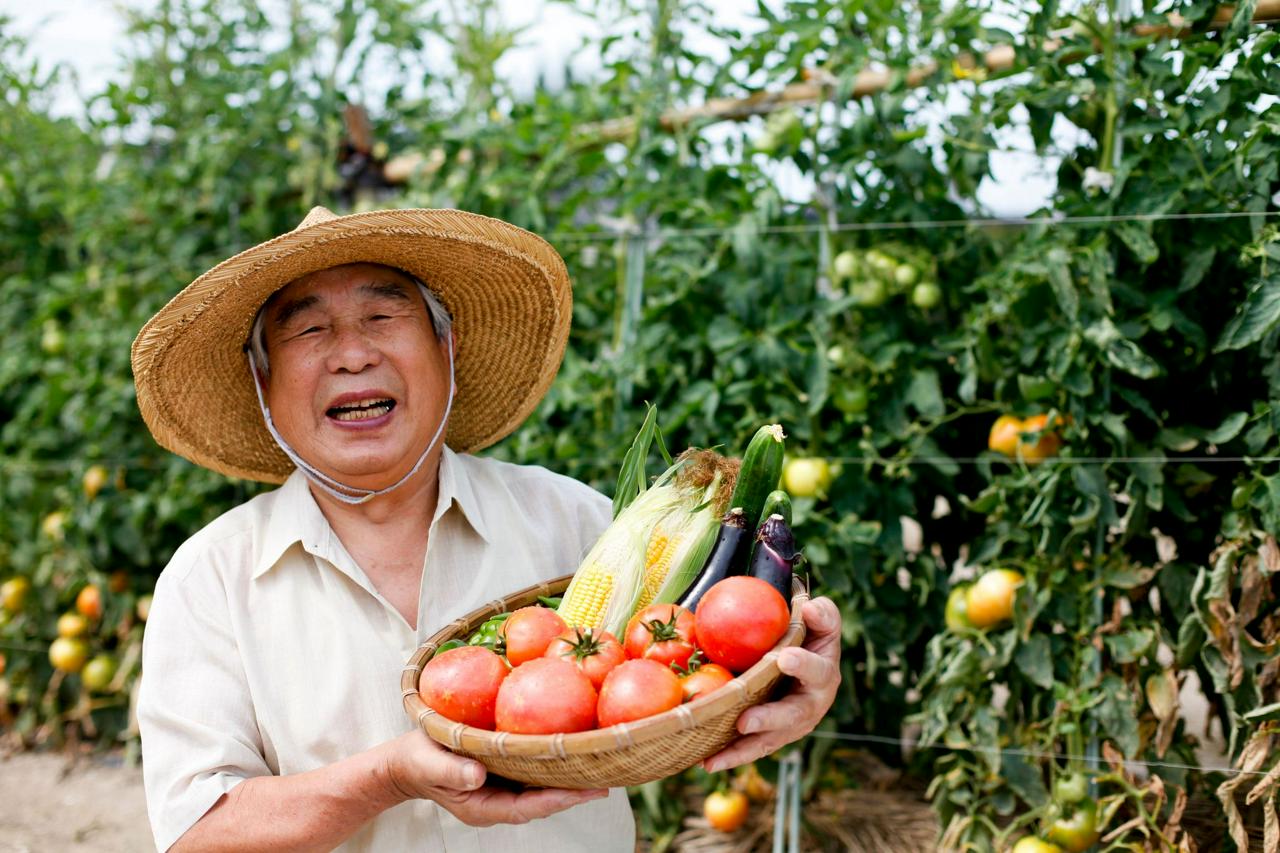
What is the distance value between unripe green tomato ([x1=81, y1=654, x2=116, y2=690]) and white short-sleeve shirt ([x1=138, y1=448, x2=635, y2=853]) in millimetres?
2397

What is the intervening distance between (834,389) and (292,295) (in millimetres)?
1386

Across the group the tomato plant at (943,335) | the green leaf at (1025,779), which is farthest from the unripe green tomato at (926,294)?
the green leaf at (1025,779)

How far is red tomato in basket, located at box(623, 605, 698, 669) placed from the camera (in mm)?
1427

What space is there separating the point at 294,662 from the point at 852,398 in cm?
146

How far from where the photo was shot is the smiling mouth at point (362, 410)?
67.1 inches

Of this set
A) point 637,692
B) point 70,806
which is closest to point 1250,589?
point 637,692

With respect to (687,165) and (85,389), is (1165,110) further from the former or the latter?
(85,389)

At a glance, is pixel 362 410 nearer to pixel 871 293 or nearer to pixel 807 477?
pixel 807 477

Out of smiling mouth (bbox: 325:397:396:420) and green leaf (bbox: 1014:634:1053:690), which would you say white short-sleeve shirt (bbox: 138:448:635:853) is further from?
green leaf (bbox: 1014:634:1053:690)

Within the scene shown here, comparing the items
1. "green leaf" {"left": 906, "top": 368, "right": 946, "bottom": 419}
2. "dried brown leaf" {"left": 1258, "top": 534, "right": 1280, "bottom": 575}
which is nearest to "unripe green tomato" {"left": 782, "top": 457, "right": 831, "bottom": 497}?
"green leaf" {"left": 906, "top": 368, "right": 946, "bottom": 419}

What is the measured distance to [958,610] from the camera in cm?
245

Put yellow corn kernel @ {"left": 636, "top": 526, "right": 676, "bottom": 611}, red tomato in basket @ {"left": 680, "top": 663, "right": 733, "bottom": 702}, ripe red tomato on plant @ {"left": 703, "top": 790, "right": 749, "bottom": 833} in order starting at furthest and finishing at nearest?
1. ripe red tomato on plant @ {"left": 703, "top": 790, "right": 749, "bottom": 833}
2. yellow corn kernel @ {"left": 636, "top": 526, "right": 676, "bottom": 611}
3. red tomato in basket @ {"left": 680, "top": 663, "right": 733, "bottom": 702}

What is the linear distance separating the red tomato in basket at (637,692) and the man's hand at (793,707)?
13cm

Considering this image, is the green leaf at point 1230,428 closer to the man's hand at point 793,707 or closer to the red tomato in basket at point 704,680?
the man's hand at point 793,707
